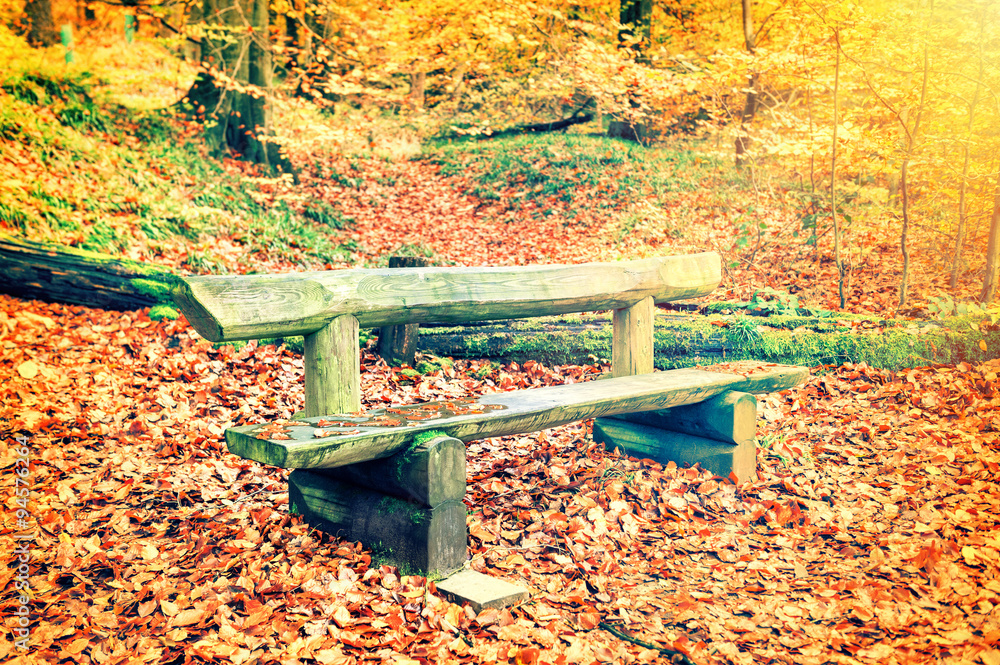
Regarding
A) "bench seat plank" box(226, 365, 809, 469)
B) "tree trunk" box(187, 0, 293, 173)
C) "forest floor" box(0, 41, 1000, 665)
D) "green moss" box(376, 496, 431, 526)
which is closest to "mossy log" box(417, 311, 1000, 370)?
"forest floor" box(0, 41, 1000, 665)

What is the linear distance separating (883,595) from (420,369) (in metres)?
3.86

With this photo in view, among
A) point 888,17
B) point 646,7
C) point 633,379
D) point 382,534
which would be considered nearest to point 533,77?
point 646,7

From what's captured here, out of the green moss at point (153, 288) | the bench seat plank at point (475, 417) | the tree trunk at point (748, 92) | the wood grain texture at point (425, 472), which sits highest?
the tree trunk at point (748, 92)

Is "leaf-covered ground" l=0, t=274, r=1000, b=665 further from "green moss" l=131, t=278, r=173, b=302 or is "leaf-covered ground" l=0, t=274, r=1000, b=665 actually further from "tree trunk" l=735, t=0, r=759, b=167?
"tree trunk" l=735, t=0, r=759, b=167

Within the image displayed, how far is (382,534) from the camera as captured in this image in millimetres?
3105

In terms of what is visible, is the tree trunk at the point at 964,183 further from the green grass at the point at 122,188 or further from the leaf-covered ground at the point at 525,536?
the green grass at the point at 122,188

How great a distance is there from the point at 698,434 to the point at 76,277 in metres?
5.32

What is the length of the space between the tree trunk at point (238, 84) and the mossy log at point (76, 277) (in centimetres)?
531

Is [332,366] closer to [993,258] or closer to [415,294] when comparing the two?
[415,294]

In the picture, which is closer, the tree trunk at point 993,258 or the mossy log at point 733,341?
the mossy log at point 733,341

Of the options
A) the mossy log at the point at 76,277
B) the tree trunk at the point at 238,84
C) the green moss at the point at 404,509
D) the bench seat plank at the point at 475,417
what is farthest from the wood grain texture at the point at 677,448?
the tree trunk at the point at 238,84

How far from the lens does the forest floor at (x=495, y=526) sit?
8.61 feet

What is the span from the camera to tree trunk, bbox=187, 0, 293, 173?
1036cm

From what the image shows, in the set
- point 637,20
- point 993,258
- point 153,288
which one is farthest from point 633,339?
point 637,20
